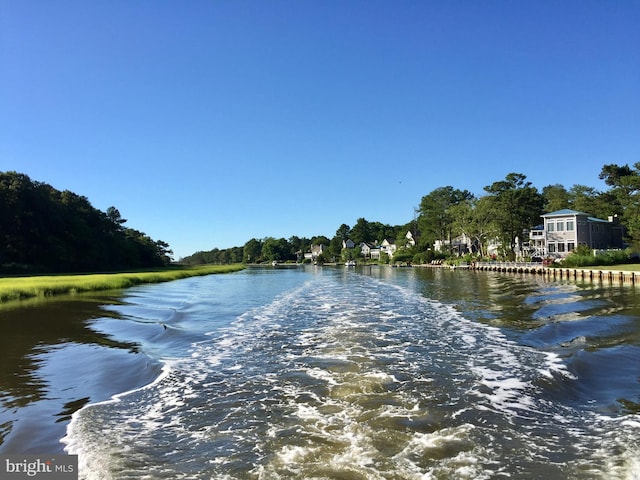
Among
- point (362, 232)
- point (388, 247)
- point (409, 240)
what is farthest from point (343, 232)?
point (409, 240)

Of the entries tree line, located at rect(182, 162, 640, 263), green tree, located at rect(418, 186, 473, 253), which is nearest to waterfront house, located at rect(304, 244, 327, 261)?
tree line, located at rect(182, 162, 640, 263)

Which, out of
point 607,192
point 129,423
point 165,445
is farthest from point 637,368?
point 607,192

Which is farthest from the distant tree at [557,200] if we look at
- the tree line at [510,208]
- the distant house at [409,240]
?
the distant house at [409,240]

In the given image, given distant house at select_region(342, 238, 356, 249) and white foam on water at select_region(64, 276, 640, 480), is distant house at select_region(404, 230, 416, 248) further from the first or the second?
white foam on water at select_region(64, 276, 640, 480)

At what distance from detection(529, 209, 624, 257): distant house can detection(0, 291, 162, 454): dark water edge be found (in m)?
58.8

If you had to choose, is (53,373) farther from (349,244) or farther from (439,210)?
(349,244)

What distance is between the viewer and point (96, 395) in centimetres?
857

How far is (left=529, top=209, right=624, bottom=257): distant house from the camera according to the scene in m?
58.2

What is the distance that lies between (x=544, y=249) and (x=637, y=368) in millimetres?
60576

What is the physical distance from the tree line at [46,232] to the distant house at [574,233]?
6917 cm

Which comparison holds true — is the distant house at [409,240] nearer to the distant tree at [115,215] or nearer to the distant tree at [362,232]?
the distant tree at [362,232]

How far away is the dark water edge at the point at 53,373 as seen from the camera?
21.6ft

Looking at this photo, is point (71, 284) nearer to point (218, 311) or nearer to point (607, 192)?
point (218, 311)

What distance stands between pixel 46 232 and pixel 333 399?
6199 centimetres
